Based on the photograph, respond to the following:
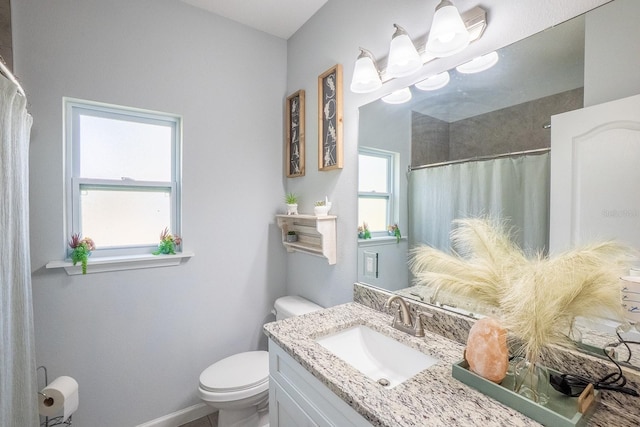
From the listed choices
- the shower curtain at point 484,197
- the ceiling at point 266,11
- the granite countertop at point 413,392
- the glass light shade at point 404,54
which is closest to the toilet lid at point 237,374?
the granite countertop at point 413,392

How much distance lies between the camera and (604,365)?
726 millimetres

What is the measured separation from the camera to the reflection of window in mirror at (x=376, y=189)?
4.44ft

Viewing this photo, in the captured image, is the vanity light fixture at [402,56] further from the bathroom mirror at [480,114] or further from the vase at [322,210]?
the vase at [322,210]

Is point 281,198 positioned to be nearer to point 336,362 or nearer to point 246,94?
point 246,94

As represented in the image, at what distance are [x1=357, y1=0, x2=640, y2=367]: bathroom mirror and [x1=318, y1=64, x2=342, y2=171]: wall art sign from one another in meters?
0.18

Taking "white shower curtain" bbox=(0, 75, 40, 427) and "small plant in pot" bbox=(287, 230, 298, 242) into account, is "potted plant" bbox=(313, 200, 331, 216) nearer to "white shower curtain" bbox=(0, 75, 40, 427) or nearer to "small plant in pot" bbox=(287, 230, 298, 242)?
"small plant in pot" bbox=(287, 230, 298, 242)

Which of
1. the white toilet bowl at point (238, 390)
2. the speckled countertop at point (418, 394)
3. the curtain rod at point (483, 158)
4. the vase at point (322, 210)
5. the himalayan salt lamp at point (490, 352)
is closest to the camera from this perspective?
the speckled countertop at point (418, 394)

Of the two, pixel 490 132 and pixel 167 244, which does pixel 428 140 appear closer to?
pixel 490 132

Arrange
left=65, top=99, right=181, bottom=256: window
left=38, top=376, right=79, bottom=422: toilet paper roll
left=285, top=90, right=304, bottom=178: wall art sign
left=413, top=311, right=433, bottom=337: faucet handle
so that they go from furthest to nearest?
left=285, top=90, right=304, bottom=178: wall art sign, left=65, top=99, right=181, bottom=256: window, left=38, top=376, right=79, bottom=422: toilet paper roll, left=413, top=311, right=433, bottom=337: faucet handle

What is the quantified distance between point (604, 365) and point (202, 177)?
2.04m

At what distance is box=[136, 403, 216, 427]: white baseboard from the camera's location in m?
1.70

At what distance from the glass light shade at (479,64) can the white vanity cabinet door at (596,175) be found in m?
0.33

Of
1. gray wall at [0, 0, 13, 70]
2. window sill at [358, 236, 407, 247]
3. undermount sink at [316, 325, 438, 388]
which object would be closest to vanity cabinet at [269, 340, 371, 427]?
undermount sink at [316, 325, 438, 388]

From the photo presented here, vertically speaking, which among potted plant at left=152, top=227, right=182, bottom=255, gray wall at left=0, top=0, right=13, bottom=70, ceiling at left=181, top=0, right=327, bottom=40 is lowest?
potted plant at left=152, top=227, right=182, bottom=255
